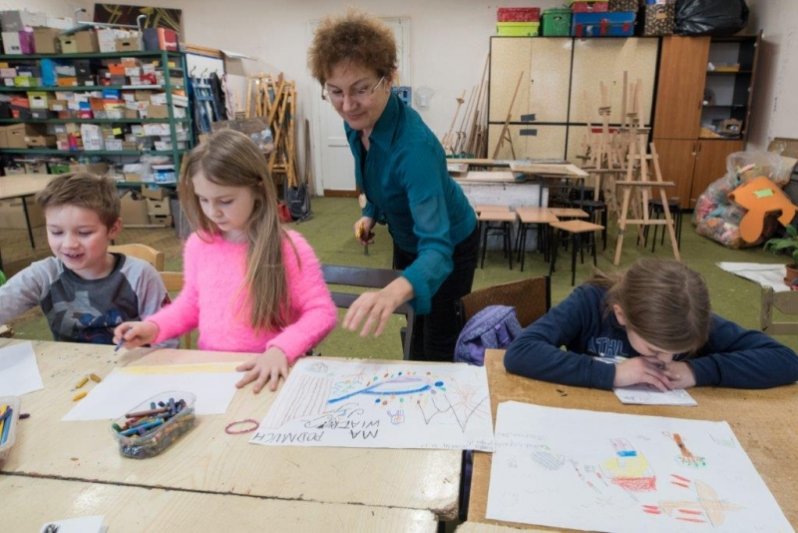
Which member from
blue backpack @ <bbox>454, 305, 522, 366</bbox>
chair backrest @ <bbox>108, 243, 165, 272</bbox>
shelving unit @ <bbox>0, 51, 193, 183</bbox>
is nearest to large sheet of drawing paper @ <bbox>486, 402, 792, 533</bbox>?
blue backpack @ <bbox>454, 305, 522, 366</bbox>

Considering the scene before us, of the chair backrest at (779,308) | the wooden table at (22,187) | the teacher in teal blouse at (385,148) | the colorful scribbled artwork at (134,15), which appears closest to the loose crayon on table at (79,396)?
the teacher in teal blouse at (385,148)

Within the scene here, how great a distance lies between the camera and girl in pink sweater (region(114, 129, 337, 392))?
131cm

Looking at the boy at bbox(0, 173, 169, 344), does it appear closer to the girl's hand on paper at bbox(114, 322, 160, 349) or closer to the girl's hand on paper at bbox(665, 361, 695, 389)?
the girl's hand on paper at bbox(114, 322, 160, 349)

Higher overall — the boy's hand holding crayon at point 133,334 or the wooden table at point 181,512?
the boy's hand holding crayon at point 133,334

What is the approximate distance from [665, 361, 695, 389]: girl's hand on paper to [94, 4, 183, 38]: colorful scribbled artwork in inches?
309

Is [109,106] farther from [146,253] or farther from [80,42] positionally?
[146,253]

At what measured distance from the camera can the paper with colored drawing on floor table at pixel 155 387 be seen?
1019 millimetres

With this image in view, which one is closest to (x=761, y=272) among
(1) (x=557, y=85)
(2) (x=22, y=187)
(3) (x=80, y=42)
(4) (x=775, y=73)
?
(4) (x=775, y=73)

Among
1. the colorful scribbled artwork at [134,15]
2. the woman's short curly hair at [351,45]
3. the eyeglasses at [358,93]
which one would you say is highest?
the colorful scribbled artwork at [134,15]

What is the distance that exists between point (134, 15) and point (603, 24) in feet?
19.9

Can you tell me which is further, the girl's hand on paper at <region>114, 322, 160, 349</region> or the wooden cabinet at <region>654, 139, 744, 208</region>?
the wooden cabinet at <region>654, 139, 744, 208</region>

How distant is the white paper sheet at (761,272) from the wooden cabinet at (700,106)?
2.32 metres

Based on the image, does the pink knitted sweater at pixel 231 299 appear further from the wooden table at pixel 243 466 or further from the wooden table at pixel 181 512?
the wooden table at pixel 181 512

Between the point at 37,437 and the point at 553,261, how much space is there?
12.4ft
